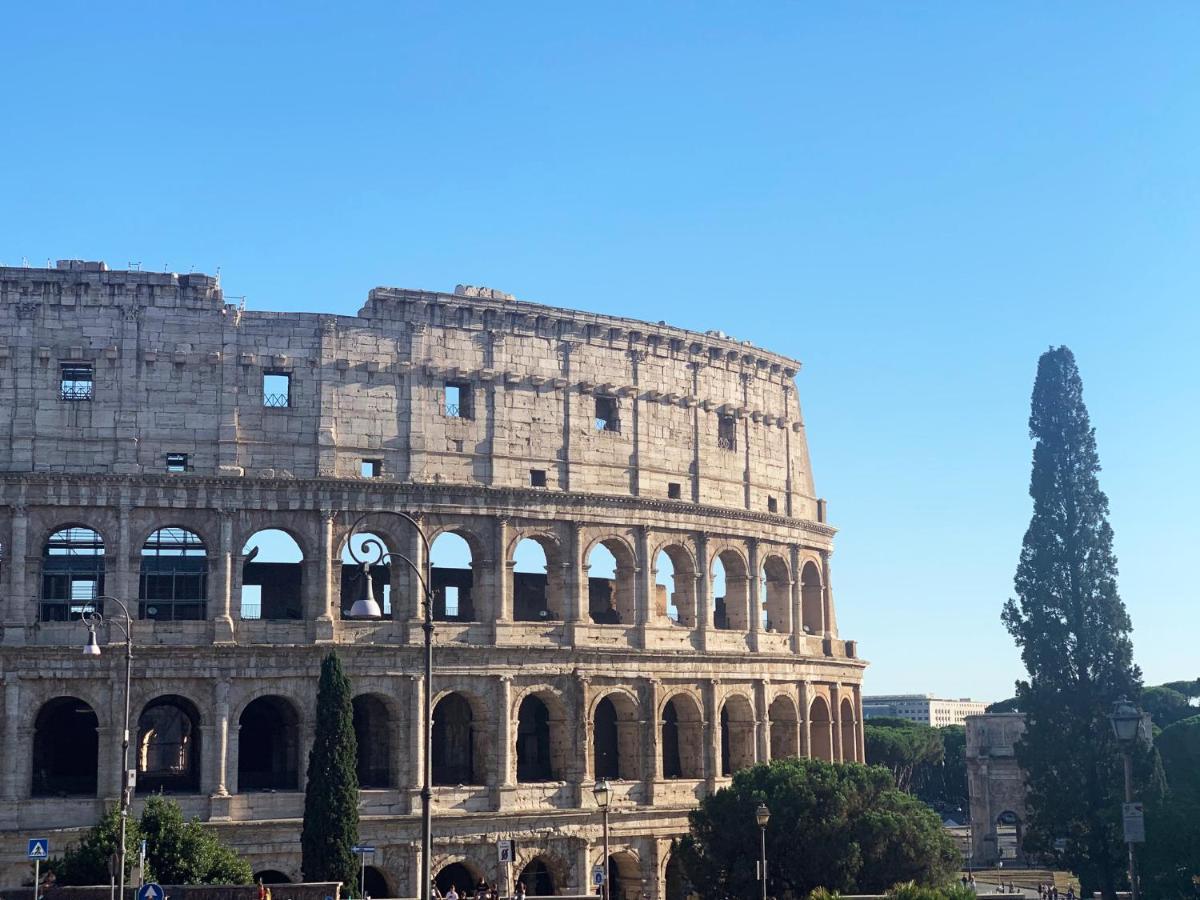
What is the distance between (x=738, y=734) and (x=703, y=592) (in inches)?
209

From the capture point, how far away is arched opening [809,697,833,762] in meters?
55.1

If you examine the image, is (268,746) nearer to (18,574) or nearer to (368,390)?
(18,574)

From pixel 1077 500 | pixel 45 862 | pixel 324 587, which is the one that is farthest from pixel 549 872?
pixel 1077 500

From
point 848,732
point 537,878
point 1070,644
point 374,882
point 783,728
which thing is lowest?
point 537,878

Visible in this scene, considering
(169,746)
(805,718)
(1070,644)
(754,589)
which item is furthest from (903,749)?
(169,746)

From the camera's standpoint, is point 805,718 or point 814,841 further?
point 805,718

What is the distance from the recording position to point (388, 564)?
4525 cm

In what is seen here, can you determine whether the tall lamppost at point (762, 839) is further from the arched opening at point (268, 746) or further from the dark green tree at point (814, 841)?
the arched opening at point (268, 746)

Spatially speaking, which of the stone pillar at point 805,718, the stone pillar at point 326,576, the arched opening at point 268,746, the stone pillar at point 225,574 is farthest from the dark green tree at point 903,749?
the stone pillar at point 225,574

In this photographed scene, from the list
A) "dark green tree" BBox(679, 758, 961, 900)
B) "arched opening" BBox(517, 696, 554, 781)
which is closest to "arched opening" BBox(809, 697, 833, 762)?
"arched opening" BBox(517, 696, 554, 781)

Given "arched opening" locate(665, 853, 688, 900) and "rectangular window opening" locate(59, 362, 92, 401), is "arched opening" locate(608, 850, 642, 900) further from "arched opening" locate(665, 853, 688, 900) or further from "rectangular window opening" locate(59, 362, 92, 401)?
"rectangular window opening" locate(59, 362, 92, 401)

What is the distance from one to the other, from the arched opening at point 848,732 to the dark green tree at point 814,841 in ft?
47.1

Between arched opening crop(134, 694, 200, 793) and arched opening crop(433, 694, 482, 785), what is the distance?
7314 millimetres

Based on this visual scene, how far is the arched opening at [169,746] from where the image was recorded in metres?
42.8
